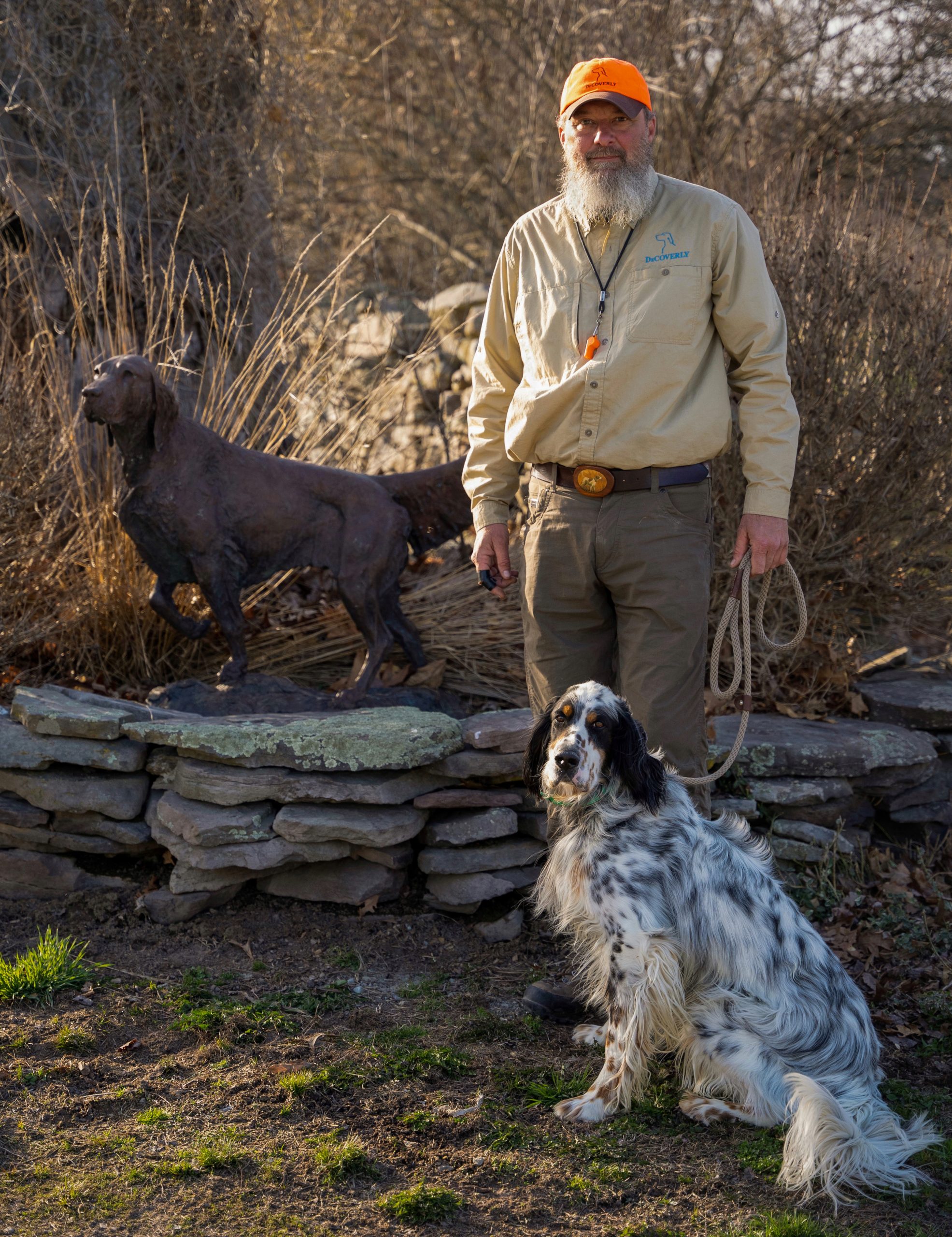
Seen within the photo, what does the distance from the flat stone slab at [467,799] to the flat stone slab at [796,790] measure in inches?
43.1

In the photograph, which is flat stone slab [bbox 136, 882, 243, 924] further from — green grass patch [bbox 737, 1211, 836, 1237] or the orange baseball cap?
the orange baseball cap

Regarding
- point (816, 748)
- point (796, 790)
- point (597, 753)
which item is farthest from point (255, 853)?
point (816, 748)

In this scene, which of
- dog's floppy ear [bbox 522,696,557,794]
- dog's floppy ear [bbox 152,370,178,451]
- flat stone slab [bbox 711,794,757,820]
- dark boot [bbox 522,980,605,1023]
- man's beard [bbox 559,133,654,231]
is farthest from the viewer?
flat stone slab [bbox 711,794,757,820]

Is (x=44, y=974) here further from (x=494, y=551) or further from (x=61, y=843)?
(x=494, y=551)

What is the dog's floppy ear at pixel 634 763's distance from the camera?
2961 millimetres

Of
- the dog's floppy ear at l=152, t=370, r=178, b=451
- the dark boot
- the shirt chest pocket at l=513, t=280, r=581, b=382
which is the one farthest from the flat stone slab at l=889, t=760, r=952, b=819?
the dog's floppy ear at l=152, t=370, r=178, b=451

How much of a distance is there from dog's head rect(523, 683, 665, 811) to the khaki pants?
33 centimetres

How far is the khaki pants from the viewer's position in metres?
3.28

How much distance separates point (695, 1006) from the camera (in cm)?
298

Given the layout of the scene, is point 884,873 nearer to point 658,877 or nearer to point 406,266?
point 658,877

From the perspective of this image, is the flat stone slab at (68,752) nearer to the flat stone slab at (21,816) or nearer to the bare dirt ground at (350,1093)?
the flat stone slab at (21,816)

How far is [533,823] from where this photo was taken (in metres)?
4.20

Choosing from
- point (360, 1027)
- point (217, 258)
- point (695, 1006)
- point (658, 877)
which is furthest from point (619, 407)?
point (217, 258)

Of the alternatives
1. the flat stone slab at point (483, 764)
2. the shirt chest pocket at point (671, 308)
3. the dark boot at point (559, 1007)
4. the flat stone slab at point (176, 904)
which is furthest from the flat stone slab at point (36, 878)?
the shirt chest pocket at point (671, 308)
